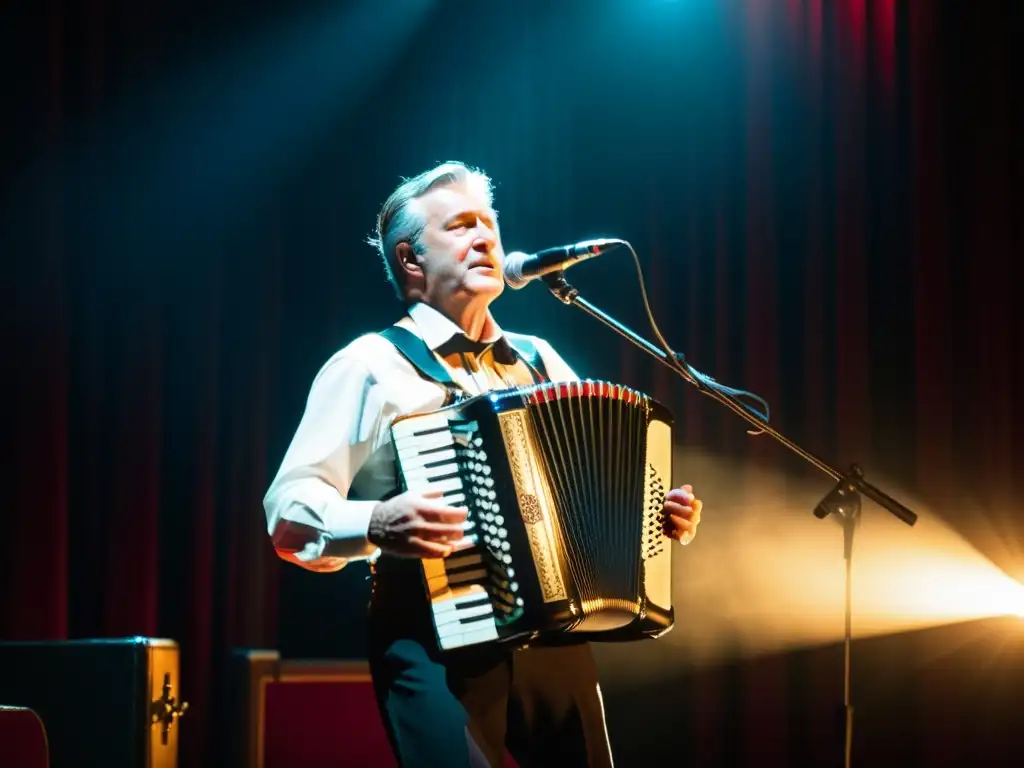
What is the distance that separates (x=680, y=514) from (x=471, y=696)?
0.54 m

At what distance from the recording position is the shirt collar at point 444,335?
247cm

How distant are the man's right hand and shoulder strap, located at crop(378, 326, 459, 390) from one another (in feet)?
1.12

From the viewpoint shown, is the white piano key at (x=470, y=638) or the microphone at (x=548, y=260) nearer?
the white piano key at (x=470, y=638)

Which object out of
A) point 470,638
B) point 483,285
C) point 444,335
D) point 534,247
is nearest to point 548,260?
point 483,285

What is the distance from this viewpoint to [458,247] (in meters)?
2.55

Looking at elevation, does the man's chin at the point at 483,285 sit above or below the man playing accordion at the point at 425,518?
above

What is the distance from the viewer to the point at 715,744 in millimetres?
4305

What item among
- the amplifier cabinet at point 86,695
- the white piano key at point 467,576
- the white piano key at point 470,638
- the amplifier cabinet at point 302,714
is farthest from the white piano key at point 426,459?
the amplifier cabinet at point 302,714

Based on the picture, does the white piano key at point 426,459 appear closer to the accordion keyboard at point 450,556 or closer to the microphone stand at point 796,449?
the accordion keyboard at point 450,556

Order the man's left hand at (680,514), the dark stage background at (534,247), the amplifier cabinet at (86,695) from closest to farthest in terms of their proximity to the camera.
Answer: the man's left hand at (680,514) < the amplifier cabinet at (86,695) < the dark stage background at (534,247)

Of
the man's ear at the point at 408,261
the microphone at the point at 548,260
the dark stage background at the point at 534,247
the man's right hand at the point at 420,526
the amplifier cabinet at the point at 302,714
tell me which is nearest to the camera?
the man's right hand at the point at 420,526

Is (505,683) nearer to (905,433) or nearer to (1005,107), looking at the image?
(905,433)

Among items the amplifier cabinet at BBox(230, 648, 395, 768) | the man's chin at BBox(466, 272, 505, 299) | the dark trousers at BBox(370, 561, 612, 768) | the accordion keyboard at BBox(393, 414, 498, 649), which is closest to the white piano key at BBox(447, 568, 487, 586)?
the accordion keyboard at BBox(393, 414, 498, 649)

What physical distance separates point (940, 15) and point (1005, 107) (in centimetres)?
45
